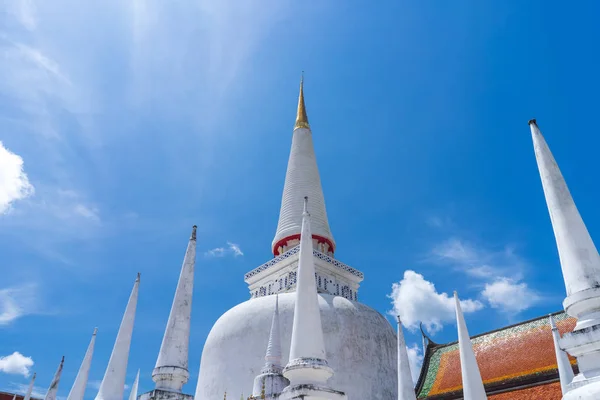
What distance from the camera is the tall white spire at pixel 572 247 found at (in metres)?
5.60

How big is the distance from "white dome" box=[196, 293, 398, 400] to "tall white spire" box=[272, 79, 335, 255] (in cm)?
648

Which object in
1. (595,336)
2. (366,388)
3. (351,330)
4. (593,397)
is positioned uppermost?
(351,330)

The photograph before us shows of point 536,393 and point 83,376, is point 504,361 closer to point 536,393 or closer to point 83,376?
point 536,393

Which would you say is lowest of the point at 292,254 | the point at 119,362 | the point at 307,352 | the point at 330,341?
the point at 307,352

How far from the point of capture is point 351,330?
1027 inches

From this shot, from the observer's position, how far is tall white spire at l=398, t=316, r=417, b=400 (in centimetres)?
1363

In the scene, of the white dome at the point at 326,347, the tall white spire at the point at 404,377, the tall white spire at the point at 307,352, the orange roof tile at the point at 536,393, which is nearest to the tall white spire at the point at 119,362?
the tall white spire at the point at 307,352

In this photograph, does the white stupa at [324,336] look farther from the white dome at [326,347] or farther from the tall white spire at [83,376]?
the tall white spire at [83,376]

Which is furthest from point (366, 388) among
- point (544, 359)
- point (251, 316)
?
point (544, 359)

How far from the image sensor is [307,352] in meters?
7.80

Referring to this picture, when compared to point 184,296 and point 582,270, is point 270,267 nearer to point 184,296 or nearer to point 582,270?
point 184,296

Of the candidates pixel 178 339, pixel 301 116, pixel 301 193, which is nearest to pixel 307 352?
pixel 178 339

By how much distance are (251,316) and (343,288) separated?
7752 millimetres

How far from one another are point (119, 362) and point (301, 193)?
26.3 m
